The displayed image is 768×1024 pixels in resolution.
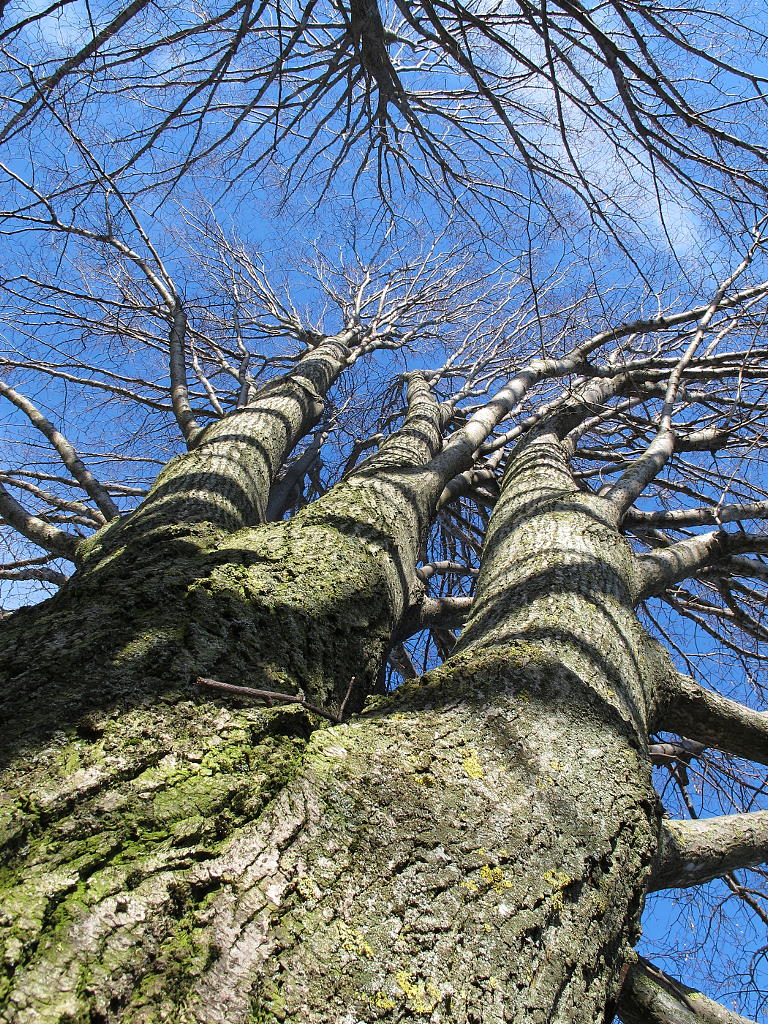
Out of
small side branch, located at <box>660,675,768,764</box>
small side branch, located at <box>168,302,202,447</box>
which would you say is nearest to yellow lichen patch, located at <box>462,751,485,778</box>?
small side branch, located at <box>660,675,768,764</box>

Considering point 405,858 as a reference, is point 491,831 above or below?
above

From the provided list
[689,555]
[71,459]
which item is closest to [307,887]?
[689,555]

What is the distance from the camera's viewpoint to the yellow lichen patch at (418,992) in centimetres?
67

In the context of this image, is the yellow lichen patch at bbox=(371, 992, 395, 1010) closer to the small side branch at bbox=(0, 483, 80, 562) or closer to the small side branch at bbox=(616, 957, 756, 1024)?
the small side branch at bbox=(616, 957, 756, 1024)

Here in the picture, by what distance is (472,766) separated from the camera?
991 mm

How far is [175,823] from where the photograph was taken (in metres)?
0.79

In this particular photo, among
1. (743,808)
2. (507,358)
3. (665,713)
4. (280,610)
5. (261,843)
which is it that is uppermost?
(507,358)

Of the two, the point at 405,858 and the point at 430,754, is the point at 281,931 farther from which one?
the point at 430,754

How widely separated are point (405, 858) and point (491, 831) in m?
0.15

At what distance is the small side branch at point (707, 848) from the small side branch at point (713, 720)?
0.21 meters

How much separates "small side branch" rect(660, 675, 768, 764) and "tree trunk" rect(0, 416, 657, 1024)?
0.51 meters

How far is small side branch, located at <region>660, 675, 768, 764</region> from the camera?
6.16 feet

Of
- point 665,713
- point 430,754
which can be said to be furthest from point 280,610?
point 665,713

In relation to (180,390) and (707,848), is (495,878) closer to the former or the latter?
(707,848)
